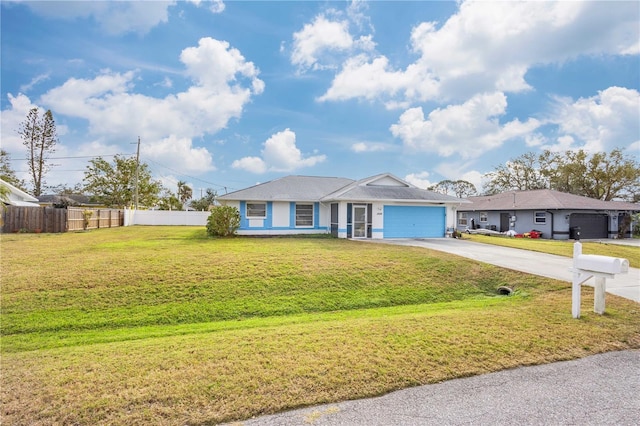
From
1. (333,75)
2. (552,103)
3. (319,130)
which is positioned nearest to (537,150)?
(552,103)

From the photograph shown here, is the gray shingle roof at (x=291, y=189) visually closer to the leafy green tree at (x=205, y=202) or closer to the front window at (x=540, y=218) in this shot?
the front window at (x=540, y=218)

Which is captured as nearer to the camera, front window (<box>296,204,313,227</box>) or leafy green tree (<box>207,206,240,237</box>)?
leafy green tree (<box>207,206,240,237</box>)

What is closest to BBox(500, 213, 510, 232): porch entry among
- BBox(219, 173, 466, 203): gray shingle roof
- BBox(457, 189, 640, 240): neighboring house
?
BBox(457, 189, 640, 240): neighboring house

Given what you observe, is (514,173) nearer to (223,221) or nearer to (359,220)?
(359,220)

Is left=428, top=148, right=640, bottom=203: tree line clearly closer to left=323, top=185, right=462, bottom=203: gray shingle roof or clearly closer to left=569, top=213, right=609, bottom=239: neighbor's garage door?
left=569, top=213, right=609, bottom=239: neighbor's garage door

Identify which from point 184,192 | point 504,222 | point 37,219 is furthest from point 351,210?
point 184,192

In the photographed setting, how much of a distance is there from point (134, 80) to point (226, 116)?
5.34 m

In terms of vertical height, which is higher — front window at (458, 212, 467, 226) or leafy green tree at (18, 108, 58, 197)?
leafy green tree at (18, 108, 58, 197)

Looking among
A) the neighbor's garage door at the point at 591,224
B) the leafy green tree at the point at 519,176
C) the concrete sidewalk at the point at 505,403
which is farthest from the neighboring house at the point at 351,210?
the leafy green tree at the point at 519,176

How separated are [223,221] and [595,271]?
1529 cm

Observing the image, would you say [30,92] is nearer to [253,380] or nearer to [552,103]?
[253,380]

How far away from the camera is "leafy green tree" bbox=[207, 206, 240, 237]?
666 inches

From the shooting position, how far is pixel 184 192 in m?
60.0

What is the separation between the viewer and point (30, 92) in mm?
12141
